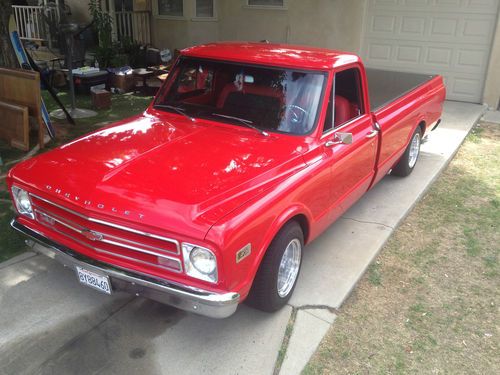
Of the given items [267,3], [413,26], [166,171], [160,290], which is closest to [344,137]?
[166,171]

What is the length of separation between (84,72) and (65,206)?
24.9 feet

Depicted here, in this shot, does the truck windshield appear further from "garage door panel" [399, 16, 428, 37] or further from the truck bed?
"garage door panel" [399, 16, 428, 37]

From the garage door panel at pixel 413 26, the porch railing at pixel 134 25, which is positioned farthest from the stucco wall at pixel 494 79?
the porch railing at pixel 134 25

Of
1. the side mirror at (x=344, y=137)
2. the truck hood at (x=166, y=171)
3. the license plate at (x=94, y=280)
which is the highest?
the side mirror at (x=344, y=137)

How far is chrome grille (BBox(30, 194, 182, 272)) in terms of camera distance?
2.71m

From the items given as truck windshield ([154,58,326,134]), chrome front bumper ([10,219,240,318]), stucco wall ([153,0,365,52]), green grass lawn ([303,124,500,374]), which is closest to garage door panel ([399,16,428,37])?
stucco wall ([153,0,365,52])

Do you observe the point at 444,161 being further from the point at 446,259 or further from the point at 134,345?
the point at 134,345

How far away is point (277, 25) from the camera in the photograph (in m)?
11.5

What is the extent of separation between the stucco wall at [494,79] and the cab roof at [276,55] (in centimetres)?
626

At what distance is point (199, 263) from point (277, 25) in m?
9.90

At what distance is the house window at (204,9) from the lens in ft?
41.9

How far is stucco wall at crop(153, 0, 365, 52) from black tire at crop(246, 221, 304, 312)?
8367 millimetres

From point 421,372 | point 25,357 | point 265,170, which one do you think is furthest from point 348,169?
point 25,357

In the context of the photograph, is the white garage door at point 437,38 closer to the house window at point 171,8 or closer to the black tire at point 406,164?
the black tire at point 406,164
